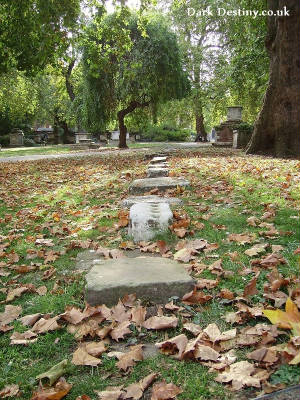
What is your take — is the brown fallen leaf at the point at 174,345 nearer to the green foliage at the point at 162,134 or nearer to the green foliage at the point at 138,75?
the green foliage at the point at 138,75

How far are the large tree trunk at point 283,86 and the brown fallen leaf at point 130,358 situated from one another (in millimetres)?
8981

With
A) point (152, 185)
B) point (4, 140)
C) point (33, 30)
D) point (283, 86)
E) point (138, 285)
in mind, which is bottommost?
point (138, 285)

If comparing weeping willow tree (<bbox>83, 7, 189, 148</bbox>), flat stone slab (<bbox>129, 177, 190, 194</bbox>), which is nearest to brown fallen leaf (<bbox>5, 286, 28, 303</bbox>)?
flat stone slab (<bbox>129, 177, 190, 194</bbox>)

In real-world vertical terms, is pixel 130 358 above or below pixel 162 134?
below

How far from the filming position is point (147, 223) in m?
3.62

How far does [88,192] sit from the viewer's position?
6.60 metres

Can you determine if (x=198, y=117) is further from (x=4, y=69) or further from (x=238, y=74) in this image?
(x=4, y=69)

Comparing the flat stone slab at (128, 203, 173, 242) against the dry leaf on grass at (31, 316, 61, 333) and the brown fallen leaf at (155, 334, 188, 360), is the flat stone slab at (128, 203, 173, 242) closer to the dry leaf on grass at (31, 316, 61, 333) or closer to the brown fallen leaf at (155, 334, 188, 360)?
the dry leaf on grass at (31, 316, 61, 333)

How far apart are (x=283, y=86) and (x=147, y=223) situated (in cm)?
809

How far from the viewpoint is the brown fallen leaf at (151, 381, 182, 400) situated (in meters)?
1.59

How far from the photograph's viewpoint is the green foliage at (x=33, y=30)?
8.52 m

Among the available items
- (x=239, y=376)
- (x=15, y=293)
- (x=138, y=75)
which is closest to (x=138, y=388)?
(x=239, y=376)

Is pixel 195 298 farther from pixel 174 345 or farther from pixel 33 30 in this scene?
pixel 33 30

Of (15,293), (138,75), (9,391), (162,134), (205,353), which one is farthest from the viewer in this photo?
(162,134)
